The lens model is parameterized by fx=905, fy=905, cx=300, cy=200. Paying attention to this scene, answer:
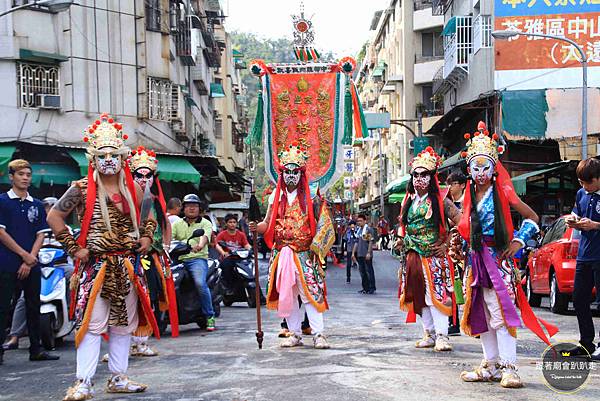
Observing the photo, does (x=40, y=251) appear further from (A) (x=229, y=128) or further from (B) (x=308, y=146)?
(A) (x=229, y=128)

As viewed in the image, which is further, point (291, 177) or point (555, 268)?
point (555, 268)

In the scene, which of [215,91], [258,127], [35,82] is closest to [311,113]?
[258,127]

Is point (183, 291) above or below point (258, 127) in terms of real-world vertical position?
below

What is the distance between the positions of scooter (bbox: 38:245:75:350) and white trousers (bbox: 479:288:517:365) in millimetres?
5154

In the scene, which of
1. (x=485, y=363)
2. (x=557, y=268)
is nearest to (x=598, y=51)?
(x=557, y=268)

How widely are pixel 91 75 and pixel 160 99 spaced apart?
4.00m

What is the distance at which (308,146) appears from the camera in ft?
45.0

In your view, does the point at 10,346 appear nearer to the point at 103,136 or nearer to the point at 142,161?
the point at 142,161

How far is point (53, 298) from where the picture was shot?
10.6 m

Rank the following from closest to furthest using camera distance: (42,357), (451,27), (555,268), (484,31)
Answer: (42,357) < (555,268) < (484,31) < (451,27)

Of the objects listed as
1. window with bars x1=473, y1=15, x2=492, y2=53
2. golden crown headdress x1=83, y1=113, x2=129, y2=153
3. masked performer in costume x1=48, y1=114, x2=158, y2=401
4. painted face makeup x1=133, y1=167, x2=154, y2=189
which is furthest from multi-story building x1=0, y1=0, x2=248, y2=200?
masked performer in costume x1=48, y1=114, x2=158, y2=401

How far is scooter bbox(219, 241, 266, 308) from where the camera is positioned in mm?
15859

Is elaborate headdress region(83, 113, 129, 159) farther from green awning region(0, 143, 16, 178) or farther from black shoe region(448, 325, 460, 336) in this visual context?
green awning region(0, 143, 16, 178)

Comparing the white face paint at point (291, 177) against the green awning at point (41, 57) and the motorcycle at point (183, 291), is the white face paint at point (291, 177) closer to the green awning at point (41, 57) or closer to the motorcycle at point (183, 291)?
the motorcycle at point (183, 291)
